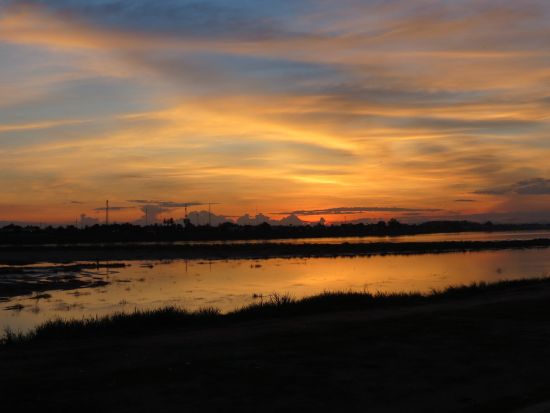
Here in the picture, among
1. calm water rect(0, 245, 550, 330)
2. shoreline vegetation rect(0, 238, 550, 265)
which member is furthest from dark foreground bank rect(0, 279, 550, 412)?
shoreline vegetation rect(0, 238, 550, 265)

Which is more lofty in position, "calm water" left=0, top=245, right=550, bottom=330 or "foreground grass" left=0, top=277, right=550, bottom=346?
"foreground grass" left=0, top=277, right=550, bottom=346

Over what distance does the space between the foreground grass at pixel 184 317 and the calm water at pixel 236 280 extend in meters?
4.72

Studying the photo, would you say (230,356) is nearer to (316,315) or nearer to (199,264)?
(316,315)

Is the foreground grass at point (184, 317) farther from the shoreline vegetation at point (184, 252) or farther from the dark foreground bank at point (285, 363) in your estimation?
the shoreline vegetation at point (184, 252)

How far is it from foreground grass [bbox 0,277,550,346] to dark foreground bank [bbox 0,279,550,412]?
Result: 65 mm

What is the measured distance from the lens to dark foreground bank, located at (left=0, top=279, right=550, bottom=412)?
8.53 metres

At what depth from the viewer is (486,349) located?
11891mm

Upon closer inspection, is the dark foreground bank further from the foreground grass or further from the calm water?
the calm water

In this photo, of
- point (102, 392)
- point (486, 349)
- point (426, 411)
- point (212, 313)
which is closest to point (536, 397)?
point (426, 411)

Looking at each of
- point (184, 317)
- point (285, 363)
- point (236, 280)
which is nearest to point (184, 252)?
point (236, 280)

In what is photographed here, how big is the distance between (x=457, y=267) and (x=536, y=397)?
41.0 m

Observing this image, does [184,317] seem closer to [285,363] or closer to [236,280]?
[285,363]

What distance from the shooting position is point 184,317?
55.4 ft

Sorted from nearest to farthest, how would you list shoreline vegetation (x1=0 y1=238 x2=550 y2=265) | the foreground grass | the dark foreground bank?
the dark foreground bank < the foreground grass < shoreline vegetation (x1=0 y1=238 x2=550 y2=265)
